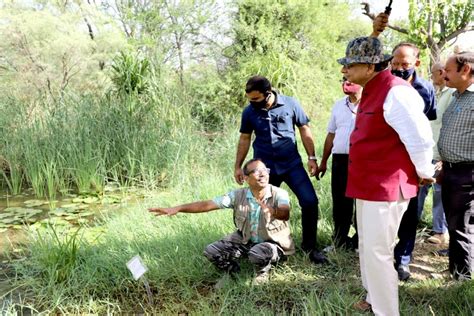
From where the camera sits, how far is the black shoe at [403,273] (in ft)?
9.06

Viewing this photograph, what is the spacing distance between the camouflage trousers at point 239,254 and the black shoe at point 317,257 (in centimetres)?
30

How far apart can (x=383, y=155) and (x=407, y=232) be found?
1001 millimetres

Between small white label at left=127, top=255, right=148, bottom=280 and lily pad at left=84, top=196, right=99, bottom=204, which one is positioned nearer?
small white label at left=127, top=255, right=148, bottom=280

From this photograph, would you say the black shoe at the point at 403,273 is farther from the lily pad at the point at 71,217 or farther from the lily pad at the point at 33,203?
the lily pad at the point at 33,203

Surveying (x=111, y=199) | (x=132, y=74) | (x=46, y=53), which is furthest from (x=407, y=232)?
(x=46, y=53)

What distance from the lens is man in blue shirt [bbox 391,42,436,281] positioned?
266 centimetres

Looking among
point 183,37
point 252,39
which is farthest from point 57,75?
point 252,39

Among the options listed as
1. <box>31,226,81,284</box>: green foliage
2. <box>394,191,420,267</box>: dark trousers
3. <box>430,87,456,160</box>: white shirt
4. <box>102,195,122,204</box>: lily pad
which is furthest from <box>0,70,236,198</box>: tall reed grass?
<box>430,87,456,160</box>: white shirt

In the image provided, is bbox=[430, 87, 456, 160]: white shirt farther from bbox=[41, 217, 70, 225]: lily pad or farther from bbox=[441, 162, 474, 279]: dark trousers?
bbox=[41, 217, 70, 225]: lily pad

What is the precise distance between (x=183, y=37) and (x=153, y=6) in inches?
87.4

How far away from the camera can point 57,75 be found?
1131 cm

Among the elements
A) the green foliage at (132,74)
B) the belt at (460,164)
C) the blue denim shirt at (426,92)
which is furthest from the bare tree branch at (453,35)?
the belt at (460,164)

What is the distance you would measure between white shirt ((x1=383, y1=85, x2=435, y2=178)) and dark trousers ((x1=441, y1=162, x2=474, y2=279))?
0.77m

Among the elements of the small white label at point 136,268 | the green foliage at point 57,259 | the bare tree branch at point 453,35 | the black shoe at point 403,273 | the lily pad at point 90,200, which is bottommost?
the lily pad at point 90,200
